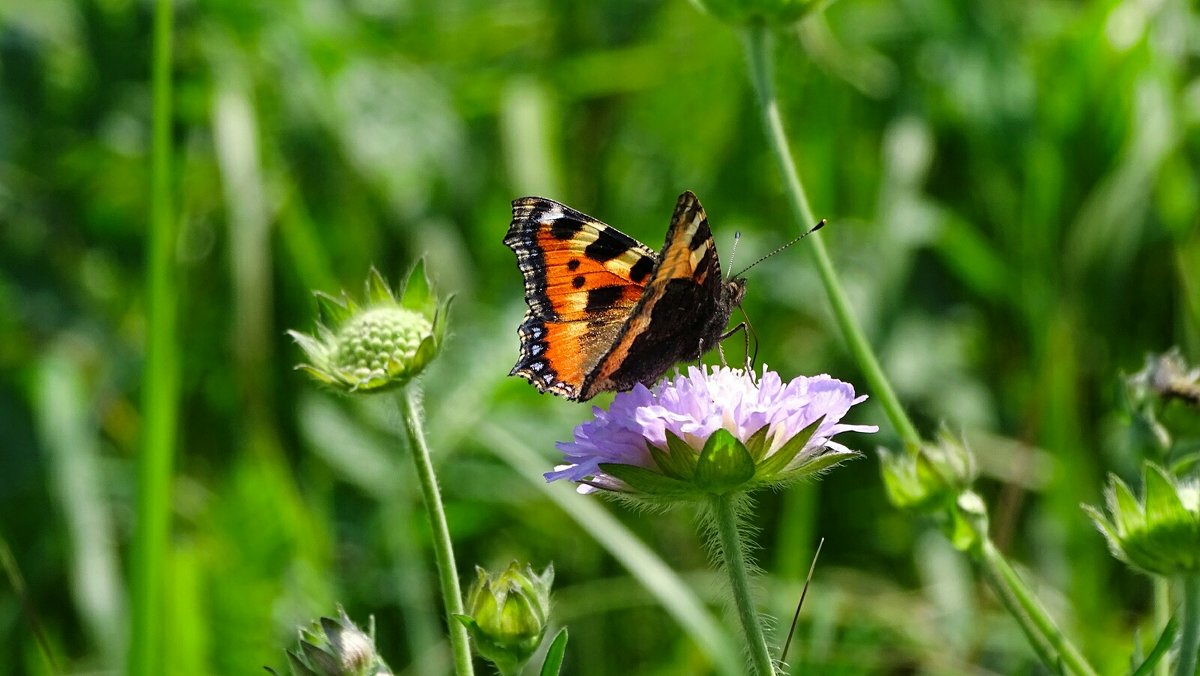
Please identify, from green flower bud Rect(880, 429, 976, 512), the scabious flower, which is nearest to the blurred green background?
green flower bud Rect(880, 429, 976, 512)

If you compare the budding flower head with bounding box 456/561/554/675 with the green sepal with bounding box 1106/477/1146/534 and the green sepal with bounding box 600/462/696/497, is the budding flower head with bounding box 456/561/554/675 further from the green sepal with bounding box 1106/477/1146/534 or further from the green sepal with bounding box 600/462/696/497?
the green sepal with bounding box 1106/477/1146/534

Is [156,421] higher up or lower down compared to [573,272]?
lower down

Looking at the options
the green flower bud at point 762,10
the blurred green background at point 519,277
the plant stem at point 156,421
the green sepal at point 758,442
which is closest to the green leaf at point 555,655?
the green sepal at point 758,442

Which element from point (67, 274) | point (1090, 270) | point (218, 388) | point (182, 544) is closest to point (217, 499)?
point (182, 544)

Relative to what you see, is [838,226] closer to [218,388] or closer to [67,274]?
[218,388]

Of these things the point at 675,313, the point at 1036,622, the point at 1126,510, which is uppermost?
the point at 675,313

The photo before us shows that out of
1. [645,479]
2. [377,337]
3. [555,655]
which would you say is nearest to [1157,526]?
[645,479]

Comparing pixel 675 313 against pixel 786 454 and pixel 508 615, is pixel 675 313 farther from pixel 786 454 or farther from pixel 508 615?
pixel 508 615
